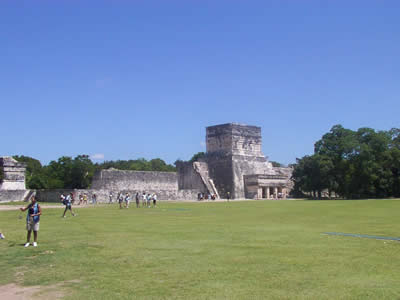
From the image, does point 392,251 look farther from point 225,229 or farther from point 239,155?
point 239,155

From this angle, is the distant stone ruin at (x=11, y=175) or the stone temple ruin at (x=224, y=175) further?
the stone temple ruin at (x=224, y=175)

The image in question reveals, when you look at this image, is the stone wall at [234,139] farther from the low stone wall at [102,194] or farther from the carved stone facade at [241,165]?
the low stone wall at [102,194]

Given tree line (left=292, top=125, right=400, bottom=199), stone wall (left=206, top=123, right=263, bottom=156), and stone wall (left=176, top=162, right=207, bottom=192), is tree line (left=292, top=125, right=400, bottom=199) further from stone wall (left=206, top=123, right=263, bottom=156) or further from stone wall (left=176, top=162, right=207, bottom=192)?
stone wall (left=176, top=162, right=207, bottom=192)

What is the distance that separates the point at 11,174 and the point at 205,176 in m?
19.6

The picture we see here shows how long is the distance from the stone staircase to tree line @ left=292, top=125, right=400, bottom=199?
8.84 meters

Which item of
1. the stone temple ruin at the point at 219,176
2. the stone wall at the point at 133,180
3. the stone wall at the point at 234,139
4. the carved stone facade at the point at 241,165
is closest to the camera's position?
the stone wall at the point at 133,180

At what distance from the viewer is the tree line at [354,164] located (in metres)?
40.7

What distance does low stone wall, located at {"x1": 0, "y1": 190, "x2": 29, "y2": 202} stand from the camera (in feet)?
118

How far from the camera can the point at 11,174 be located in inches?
1583

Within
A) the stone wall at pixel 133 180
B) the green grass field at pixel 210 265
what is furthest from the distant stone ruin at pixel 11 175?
the green grass field at pixel 210 265

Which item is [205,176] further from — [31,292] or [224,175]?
[31,292]

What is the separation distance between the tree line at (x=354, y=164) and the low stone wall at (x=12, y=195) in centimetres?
2670

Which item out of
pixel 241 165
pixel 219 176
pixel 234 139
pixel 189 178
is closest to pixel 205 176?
pixel 219 176

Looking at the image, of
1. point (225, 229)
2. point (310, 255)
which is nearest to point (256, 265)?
point (310, 255)
